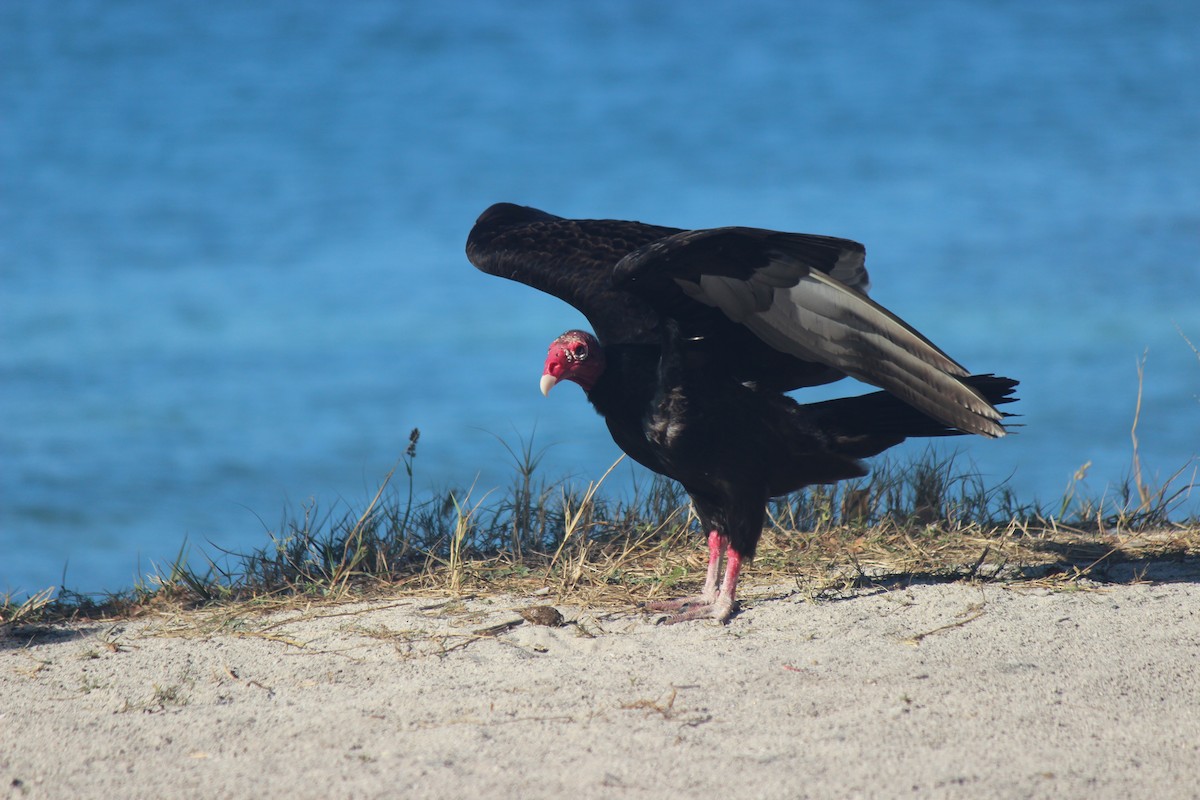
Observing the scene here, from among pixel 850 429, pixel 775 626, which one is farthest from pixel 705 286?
pixel 775 626

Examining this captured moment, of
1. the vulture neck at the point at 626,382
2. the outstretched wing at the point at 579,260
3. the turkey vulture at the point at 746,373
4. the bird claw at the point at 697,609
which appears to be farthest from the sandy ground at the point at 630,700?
the outstretched wing at the point at 579,260

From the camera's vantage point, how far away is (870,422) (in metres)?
3.74

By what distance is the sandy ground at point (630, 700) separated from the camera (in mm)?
2436

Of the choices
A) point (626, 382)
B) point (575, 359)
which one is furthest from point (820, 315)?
point (575, 359)

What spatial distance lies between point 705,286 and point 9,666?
2.41m

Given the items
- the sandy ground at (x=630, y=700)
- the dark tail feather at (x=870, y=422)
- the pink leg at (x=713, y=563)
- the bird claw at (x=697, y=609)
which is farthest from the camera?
the pink leg at (x=713, y=563)

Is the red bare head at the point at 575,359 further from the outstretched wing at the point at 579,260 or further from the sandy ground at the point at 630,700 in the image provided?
the sandy ground at the point at 630,700

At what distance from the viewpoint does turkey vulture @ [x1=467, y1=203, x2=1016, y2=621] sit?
326 centimetres

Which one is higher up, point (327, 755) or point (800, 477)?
point (800, 477)

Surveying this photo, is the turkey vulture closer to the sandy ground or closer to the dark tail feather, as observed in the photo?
the dark tail feather

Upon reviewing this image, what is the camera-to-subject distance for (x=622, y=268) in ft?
10.9

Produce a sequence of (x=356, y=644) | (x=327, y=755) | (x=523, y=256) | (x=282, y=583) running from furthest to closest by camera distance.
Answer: (x=523, y=256) < (x=282, y=583) < (x=356, y=644) < (x=327, y=755)

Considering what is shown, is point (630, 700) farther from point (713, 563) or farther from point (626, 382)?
point (626, 382)

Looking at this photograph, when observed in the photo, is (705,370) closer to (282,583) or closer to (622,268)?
(622,268)
